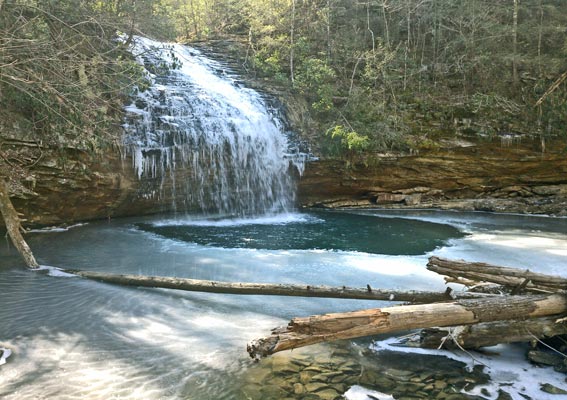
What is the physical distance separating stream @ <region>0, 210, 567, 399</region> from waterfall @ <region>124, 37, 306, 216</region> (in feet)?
6.96

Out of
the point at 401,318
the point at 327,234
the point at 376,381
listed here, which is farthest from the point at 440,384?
the point at 327,234

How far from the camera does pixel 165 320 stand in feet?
16.7

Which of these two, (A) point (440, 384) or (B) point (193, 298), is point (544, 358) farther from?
(B) point (193, 298)

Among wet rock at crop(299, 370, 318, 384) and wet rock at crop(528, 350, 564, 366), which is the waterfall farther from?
wet rock at crop(528, 350, 564, 366)

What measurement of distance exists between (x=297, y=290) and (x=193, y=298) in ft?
5.78

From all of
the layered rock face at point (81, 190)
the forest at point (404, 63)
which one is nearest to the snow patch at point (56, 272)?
the layered rock face at point (81, 190)

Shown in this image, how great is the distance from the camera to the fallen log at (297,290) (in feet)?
14.9

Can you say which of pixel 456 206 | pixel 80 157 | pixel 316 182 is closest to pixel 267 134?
pixel 316 182

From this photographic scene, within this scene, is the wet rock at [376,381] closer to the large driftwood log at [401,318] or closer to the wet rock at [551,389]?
the large driftwood log at [401,318]

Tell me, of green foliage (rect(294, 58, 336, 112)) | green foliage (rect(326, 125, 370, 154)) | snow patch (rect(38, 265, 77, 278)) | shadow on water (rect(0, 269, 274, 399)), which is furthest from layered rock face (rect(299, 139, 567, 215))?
shadow on water (rect(0, 269, 274, 399))

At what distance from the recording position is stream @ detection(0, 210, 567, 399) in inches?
149

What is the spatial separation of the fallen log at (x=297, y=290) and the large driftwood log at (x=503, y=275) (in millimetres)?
224

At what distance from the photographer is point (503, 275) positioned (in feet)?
14.6

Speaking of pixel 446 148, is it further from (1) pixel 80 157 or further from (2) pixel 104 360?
(2) pixel 104 360
